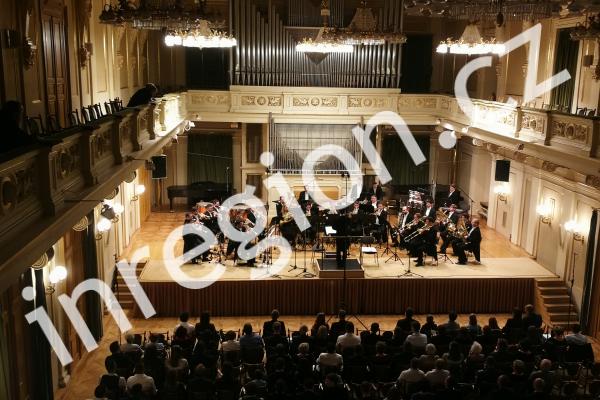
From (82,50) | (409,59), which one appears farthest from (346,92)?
(82,50)

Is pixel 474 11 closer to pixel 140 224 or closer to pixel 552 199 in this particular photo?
pixel 552 199

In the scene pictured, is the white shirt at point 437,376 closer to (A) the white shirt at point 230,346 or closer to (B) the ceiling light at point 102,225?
(A) the white shirt at point 230,346

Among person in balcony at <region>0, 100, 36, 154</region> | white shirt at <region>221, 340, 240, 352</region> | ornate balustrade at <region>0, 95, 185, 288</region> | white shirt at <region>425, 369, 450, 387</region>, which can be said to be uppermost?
person in balcony at <region>0, 100, 36, 154</region>

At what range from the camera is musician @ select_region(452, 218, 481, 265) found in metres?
16.5

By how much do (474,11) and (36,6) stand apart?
279 inches

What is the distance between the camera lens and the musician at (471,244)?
1655cm

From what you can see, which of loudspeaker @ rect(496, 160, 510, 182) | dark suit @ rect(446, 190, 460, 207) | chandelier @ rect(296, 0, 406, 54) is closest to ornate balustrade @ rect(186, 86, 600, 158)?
dark suit @ rect(446, 190, 460, 207)

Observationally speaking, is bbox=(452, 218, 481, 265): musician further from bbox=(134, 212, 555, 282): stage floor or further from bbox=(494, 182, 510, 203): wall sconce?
bbox=(494, 182, 510, 203): wall sconce

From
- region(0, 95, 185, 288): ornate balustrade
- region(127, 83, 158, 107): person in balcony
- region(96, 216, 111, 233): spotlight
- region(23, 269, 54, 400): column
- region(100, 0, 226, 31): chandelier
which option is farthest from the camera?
region(96, 216, 111, 233): spotlight

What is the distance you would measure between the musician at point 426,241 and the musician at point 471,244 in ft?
2.32

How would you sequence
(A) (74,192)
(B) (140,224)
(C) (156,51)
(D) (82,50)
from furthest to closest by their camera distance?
(C) (156,51) → (B) (140,224) → (D) (82,50) → (A) (74,192)

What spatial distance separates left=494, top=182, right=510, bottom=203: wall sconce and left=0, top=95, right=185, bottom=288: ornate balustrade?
1190 cm

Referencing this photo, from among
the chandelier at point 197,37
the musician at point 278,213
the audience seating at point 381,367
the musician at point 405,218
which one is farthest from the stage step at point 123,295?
the musician at point 405,218

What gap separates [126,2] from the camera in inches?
455
